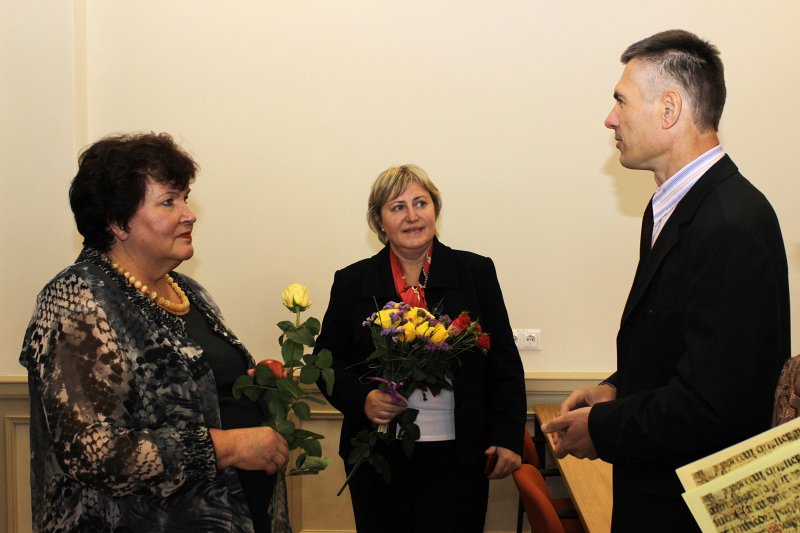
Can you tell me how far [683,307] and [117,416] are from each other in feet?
4.49

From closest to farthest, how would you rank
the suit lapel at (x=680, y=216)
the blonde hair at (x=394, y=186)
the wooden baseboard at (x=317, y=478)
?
the suit lapel at (x=680, y=216)
the blonde hair at (x=394, y=186)
the wooden baseboard at (x=317, y=478)

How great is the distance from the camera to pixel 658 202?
2.00m

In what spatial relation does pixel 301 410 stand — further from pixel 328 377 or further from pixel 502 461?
pixel 502 461

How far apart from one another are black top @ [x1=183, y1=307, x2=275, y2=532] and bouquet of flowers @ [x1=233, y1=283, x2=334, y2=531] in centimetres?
4

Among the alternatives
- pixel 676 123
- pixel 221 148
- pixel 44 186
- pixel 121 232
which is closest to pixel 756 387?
pixel 676 123

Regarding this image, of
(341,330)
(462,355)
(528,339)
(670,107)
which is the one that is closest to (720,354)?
(670,107)

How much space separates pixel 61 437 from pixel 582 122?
3176mm

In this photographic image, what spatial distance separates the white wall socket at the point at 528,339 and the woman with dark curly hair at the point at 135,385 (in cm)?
222

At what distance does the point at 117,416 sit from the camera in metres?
2.00

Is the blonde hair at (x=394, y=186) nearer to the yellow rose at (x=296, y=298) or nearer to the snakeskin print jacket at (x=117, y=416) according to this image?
the yellow rose at (x=296, y=298)

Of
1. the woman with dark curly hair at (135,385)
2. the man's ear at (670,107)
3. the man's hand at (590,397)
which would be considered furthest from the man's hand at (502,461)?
the man's ear at (670,107)

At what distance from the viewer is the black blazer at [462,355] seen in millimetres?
3062

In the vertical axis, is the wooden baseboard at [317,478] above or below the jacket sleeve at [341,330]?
below

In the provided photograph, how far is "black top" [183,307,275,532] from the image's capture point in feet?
7.58
